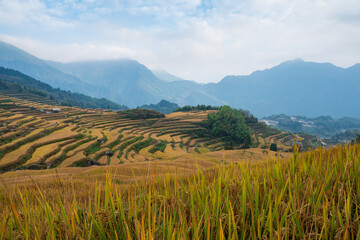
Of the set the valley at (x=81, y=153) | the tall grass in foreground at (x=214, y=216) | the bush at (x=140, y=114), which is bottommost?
the valley at (x=81, y=153)

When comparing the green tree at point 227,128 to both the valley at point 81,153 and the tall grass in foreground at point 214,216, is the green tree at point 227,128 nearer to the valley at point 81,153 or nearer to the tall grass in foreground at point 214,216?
the valley at point 81,153

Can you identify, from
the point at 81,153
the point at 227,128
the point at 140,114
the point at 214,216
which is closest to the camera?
the point at 214,216

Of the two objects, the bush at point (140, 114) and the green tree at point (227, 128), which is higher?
the bush at point (140, 114)

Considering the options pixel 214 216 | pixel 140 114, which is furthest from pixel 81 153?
pixel 140 114

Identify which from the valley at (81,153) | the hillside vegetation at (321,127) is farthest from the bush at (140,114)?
the hillside vegetation at (321,127)

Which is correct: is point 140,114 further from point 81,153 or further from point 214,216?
point 214,216

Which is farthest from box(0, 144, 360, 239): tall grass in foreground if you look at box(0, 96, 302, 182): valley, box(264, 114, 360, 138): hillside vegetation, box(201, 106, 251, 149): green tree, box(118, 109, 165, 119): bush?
box(264, 114, 360, 138): hillside vegetation

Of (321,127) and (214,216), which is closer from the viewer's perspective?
(214,216)

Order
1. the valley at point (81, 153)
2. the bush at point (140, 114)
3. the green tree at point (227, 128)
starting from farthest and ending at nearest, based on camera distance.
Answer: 1. the bush at point (140, 114)
2. the green tree at point (227, 128)
3. the valley at point (81, 153)

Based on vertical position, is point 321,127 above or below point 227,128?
below

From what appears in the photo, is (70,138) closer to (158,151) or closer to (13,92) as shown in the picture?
(158,151)

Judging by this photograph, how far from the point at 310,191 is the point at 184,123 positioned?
58758 millimetres

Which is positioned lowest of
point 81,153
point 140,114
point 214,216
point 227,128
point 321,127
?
point 81,153

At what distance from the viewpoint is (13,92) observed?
10831 cm
